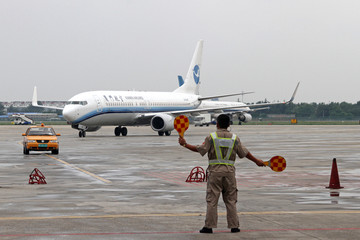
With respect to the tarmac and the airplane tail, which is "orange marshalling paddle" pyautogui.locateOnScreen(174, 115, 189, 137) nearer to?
the tarmac

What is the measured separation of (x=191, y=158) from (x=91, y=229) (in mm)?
18933

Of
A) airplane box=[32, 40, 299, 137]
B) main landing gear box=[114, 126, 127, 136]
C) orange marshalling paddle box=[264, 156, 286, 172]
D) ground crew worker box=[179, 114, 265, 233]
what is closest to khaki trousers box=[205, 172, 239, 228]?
ground crew worker box=[179, 114, 265, 233]

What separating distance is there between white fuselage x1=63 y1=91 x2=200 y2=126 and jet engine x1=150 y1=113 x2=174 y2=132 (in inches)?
68.1

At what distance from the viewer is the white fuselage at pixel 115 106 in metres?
53.2

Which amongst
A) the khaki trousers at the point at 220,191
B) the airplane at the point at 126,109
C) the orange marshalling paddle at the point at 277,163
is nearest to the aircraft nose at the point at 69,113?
the airplane at the point at 126,109

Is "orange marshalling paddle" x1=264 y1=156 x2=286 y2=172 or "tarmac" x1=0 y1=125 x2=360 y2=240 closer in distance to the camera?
"tarmac" x1=0 y1=125 x2=360 y2=240

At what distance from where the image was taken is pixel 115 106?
55469 mm

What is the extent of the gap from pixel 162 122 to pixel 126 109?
3241 mm

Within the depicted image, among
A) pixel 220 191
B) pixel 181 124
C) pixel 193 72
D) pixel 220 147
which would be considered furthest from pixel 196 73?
pixel 220 191

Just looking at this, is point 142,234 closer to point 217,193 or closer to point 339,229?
point 217,193

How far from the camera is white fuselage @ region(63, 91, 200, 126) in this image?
53.2m

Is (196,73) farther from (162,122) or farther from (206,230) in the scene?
(206,230)

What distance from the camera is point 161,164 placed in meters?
25.9

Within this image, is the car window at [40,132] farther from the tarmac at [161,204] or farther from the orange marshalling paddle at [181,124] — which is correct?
the orange marshalling paddle at [181,124]
